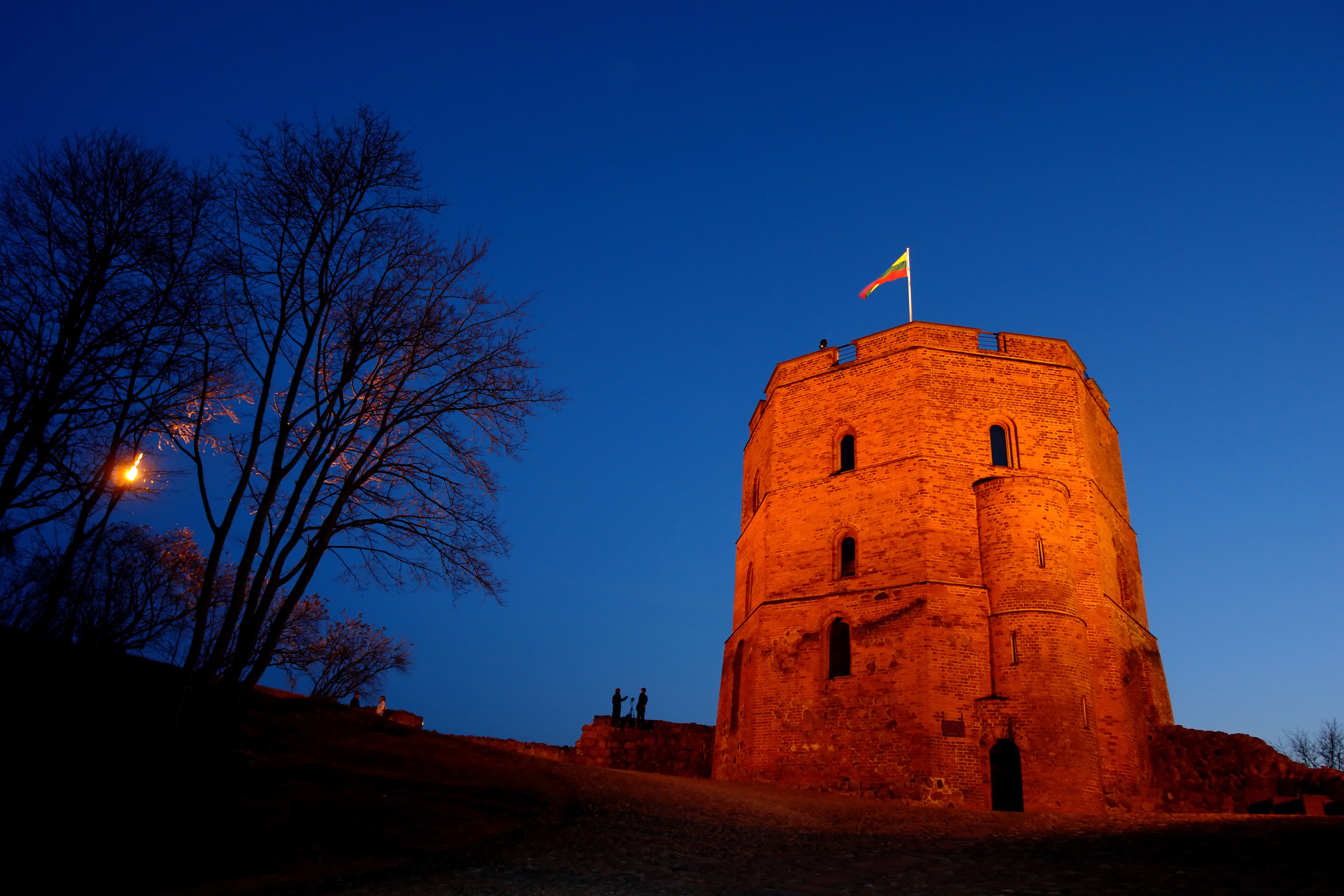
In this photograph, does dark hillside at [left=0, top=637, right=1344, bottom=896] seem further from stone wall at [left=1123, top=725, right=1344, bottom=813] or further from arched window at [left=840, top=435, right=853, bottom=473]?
arched window at [left=840, top=435, right=853, bottom=473]

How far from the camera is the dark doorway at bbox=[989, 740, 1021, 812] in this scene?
62.5 ft

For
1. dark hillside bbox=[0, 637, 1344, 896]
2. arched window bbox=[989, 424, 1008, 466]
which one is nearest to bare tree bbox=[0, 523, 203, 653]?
dark hillside bbox=[0, 637, 1344, 896]

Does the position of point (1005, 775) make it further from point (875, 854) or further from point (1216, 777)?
point (875, 854)

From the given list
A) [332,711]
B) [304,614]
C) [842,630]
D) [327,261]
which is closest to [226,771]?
[332,711]

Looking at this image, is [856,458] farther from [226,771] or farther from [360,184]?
[226,771]

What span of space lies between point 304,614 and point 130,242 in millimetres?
21432

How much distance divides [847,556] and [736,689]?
5262 millimetres

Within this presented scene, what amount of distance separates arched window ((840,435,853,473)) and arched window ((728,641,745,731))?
5682 millimetres

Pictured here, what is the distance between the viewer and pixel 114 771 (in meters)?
10.5

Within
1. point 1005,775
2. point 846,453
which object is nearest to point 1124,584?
point 1005,775

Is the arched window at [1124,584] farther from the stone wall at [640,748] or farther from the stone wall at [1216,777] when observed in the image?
the stone wall at [640,748]

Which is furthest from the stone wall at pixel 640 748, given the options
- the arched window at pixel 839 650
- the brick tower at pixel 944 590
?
the arched window at pixel 839 650

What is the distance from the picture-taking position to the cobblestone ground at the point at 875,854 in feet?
27.7

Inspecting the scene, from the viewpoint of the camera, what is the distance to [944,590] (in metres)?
20.2
